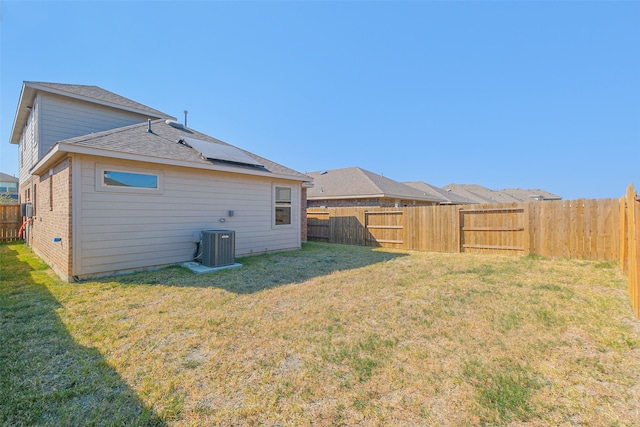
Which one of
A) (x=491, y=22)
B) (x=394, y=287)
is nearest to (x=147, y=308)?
(x=394, y=287)

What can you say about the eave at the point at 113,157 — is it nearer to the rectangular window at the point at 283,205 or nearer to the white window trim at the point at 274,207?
the white window trim at the point at 274,207

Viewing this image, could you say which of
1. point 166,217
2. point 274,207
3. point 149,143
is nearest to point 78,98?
point 149,143

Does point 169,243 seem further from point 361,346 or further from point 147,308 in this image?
point 361,346

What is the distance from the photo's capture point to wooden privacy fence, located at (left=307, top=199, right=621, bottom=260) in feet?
26.3

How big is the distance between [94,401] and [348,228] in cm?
1160

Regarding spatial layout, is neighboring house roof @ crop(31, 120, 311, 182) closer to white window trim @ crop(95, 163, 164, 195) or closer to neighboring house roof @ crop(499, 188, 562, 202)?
white window trim @ crop(95, 163, 164, 195)

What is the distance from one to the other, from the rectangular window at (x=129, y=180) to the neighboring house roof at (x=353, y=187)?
39.1 feet

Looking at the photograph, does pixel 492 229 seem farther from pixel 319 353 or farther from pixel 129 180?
pixel 129 180

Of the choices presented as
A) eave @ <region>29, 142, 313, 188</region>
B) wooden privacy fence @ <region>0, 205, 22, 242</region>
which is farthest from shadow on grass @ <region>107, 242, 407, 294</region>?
wooden privacy fence @ <region>0, 205, 22, 242</region>

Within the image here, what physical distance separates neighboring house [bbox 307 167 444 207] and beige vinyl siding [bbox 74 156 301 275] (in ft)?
27.2

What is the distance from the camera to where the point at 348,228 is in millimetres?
13336

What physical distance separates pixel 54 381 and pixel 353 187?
16.3 metres

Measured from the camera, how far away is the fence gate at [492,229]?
9289 millimetres

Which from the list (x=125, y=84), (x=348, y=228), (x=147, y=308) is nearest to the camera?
(x=147, y=308)
